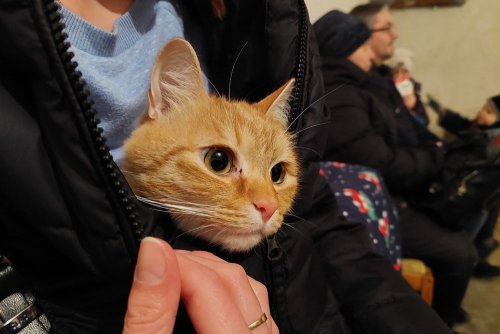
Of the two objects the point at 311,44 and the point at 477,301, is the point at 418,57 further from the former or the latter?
the point at 311,44

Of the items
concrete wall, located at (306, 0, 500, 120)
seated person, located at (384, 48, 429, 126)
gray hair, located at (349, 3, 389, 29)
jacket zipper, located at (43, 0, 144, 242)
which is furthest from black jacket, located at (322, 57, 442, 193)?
concrete wall, located at (306, 0, 500, 120)

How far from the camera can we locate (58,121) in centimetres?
39

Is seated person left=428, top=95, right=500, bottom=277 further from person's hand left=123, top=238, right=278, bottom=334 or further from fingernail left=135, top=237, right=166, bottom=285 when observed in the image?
fingernail left=135, top=237, right=166, bottom=285

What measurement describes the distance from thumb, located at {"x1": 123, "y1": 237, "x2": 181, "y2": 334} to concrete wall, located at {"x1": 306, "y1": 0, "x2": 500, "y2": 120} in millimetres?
3014

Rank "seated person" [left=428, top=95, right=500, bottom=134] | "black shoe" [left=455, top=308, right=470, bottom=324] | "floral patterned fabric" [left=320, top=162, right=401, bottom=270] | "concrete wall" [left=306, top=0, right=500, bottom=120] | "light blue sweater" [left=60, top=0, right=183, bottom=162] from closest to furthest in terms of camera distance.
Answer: "light blue sweater" [left=60, top=0, right=183, bottom=162] < "floral patterned fabric" [left=320, top=162, right=401, bottom=270] < "black shoe" [left=455, top=308, right=470, bottom=324] < "seated person" [left=428, top=95, right=500, bottom=134] < "concrete wall" [left=306, top=0, right=500, bottom=120]

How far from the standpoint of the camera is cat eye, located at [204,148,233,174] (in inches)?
24.0

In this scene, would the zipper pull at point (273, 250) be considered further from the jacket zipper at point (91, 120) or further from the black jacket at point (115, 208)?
the jacket zipper at point (91, 120)

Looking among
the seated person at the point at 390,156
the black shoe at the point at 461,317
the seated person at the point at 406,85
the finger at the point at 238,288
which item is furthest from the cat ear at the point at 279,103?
the seated person at the point at 406,85

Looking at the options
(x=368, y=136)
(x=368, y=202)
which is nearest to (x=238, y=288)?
(x=368, y=202)

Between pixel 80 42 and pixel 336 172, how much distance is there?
94 centimetres

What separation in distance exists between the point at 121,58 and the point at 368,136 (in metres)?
1.15

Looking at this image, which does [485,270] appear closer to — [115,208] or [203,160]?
[203,160]

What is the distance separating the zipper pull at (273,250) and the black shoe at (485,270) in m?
1.73

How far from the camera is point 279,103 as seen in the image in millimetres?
750
